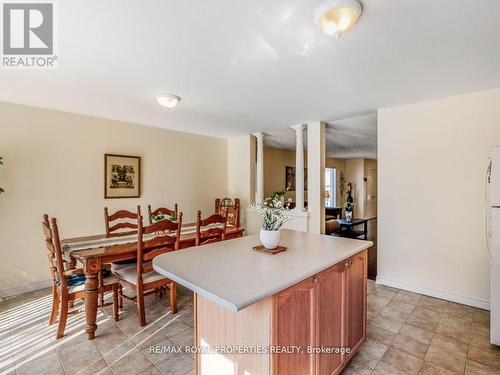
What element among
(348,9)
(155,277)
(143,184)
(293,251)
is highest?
(348,9)

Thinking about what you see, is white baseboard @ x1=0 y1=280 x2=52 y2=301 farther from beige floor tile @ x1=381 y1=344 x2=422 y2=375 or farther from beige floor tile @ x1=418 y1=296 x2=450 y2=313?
beige floor tile @ x1=418 y1=296 x2=450 y2=313

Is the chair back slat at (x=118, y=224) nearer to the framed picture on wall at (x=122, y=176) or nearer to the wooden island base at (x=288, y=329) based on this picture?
the framed picture on wall at (x=122, y=176)

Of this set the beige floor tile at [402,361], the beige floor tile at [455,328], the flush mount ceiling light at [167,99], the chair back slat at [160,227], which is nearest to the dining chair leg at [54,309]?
the chair back slat at [160,227]

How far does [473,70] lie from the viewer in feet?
7.35

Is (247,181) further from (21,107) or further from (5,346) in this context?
(5,346)

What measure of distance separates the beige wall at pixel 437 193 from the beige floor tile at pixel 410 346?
3.91ft

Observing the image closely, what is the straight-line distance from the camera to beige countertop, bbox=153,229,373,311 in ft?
3.67

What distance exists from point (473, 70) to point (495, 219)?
1324 mm

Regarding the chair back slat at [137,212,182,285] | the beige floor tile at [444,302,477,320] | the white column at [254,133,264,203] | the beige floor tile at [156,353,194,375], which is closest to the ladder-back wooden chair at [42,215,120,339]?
the chair back slat at [137,212,182,285]

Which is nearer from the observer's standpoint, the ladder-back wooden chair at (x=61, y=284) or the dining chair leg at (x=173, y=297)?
the ladder-back wooden chair at (x=61, y=284)

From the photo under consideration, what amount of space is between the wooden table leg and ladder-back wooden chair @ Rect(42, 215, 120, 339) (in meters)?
0.09

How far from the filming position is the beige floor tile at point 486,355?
186cm

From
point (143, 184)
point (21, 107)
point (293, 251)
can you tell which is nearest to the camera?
point (293, 251)

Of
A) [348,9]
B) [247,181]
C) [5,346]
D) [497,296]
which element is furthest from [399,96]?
[5,346]
